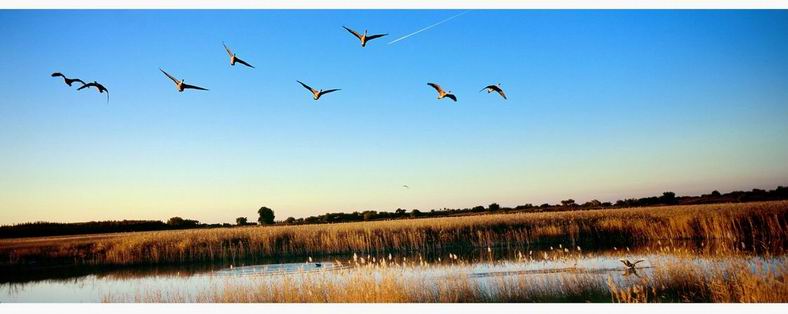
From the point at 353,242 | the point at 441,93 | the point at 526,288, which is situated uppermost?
the point at 441,93

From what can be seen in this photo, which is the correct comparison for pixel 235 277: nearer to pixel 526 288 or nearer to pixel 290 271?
pixel 290 271

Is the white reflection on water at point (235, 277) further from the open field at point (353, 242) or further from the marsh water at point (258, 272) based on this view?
the open field at point (353, 242)

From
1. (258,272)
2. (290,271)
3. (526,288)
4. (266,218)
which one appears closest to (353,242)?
(290,271)

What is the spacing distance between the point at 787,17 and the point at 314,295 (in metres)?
6.19

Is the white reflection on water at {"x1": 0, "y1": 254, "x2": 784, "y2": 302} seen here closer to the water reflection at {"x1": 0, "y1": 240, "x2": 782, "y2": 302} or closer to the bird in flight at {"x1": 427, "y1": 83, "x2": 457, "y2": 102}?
the water reflection at {"x1": 0, "y1": 240, "x2": 782, "y2": 302}

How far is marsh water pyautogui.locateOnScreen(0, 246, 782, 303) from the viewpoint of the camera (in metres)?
7.51

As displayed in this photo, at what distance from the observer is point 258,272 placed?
9.95m

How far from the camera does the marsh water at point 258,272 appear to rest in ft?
24.6

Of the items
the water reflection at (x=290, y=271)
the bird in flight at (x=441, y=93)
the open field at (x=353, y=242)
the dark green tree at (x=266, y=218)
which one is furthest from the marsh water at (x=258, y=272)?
the dark green tree at (x=266, y=218)

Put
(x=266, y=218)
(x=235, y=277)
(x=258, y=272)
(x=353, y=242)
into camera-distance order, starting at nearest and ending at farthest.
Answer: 1. (x=235, y=277)
2. (x=258, y=272)
3. (x=353, y=242)
4. (x=266, y=218)

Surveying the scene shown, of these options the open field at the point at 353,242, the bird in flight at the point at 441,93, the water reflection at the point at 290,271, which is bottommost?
the water reflection at the point at 290,271

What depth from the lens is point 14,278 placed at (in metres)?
11.3

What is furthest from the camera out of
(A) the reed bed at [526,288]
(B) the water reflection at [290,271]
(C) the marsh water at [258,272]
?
(B) the water reflection at [290,271]
